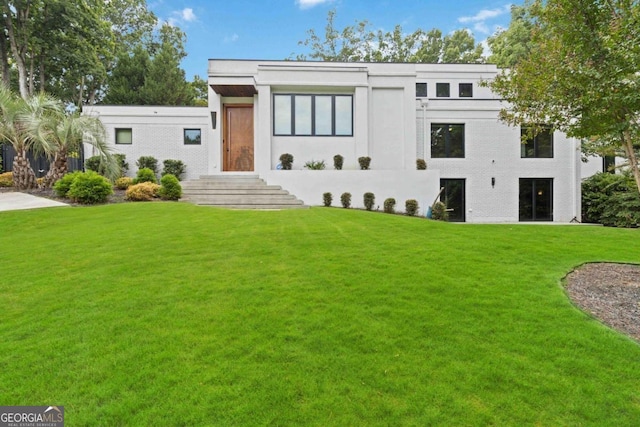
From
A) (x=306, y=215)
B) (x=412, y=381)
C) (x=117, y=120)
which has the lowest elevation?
(x=412, y=381)

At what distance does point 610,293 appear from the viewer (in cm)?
427

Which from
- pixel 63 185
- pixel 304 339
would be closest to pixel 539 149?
pixel 304 339

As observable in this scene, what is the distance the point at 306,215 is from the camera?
9219mm

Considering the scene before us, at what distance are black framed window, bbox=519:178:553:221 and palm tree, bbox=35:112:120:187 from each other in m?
17.8

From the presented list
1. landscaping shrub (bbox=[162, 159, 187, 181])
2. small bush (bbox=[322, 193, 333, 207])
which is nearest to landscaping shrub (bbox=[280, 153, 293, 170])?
small bush (bbox=[322, 193, 333, 207])

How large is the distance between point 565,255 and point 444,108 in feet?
38.0

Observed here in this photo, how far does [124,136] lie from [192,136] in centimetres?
326

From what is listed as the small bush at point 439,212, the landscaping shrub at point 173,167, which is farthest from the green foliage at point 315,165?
the landscaping shrub at point 173,167

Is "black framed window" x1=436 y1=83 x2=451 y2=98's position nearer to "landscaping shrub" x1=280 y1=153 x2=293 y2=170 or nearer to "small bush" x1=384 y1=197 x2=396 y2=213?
"small bush" x1=384 y1=197 x2=396 y2=213

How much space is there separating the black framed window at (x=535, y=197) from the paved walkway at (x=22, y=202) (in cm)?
1811

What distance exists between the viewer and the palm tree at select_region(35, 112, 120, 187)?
10.8 metres

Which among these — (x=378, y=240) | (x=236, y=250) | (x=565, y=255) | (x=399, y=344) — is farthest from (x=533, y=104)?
(x=236, y=250)

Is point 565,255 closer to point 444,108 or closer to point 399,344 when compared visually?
point 399,344

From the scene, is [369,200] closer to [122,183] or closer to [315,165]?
[315,165]
